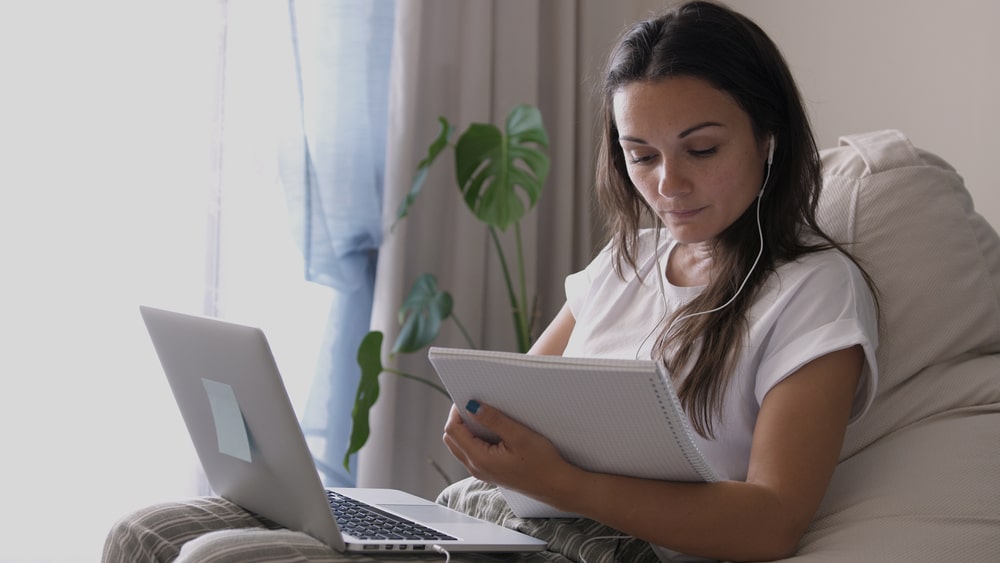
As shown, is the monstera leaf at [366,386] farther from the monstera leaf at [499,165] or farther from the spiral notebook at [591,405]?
the spiral notebook at [591,405]

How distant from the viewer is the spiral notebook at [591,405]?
0.91 metres

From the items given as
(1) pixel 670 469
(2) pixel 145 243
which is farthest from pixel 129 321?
(1) pixel 670 469

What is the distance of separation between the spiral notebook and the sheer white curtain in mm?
1444

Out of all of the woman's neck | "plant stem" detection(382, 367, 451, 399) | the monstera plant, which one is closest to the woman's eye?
the woman's neck

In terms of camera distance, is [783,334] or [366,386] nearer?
[783,334]

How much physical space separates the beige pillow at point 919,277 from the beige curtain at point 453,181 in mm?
1361

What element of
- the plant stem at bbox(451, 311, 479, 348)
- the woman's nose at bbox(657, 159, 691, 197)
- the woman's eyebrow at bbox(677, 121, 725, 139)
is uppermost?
the woman's eyebrow at bbox(677, 121, 725, 139)

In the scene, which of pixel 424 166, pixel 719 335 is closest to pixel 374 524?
pixel 719 335

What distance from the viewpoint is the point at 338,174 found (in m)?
2.46

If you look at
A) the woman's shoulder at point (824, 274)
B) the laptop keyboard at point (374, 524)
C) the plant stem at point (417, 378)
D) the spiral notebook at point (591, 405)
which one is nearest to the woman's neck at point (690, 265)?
the woman's shoulder at point (824, 274)

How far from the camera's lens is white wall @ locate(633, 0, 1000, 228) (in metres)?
1.82

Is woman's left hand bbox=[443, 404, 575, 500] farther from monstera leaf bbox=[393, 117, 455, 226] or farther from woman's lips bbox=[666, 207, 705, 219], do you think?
monstera leaf bbox=[393, 117, 455, 226]

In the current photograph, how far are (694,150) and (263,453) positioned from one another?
58 cm

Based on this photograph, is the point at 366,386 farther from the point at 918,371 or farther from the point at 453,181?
the point at 918,371
